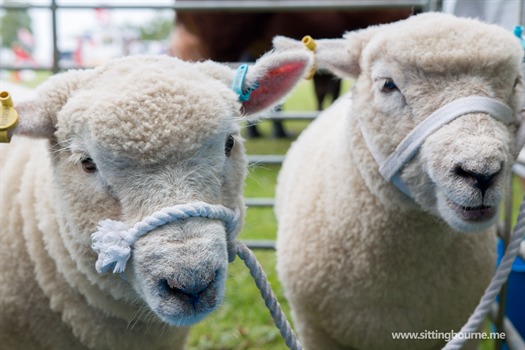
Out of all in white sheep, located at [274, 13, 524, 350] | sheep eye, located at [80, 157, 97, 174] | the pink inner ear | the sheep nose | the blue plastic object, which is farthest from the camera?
the blue plastic object

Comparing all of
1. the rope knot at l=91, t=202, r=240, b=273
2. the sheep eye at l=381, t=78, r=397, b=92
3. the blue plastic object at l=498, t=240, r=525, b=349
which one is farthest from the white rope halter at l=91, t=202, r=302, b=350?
the blue plastic object at l=498, t=240, r=525, b=349

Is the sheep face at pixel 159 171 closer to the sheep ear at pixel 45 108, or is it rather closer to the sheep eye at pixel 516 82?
the sheep ear at pixel 45 108

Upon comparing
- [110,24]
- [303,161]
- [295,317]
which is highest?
[303,161]

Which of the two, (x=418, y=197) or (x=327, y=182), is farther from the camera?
(x=327, y=182)

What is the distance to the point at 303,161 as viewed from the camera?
10.1 ft

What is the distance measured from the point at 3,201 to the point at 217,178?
932 millimetres

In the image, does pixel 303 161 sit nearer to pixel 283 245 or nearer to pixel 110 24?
pixel 283 245

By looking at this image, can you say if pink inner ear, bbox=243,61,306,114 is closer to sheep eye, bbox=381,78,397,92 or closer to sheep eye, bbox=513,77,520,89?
sheep eye, bbox=381,78,397,92

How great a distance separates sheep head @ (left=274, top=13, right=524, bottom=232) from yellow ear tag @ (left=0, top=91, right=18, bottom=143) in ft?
4.09

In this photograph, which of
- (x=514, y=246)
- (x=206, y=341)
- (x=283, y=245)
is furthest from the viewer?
(x=206, y=341)

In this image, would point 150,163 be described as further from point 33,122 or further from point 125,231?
point 33,122

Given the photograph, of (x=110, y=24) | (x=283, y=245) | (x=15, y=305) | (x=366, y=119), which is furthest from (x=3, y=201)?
(x=110, y=24)

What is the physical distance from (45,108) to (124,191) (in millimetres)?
446

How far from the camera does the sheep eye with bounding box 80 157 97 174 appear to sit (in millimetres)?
1831
